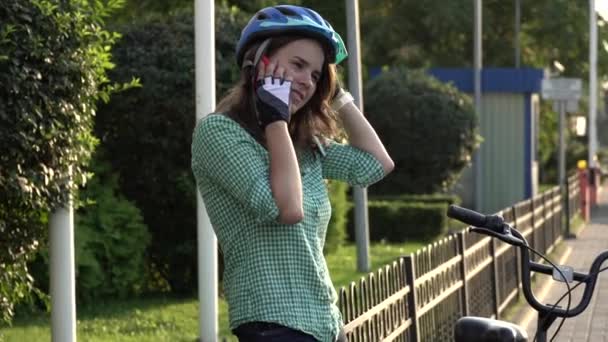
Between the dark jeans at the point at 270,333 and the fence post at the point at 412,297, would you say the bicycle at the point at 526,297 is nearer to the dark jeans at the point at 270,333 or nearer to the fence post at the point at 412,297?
the dark jeans at the point at 270,333

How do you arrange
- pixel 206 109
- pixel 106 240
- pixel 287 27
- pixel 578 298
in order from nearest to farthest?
pixel 287 27, pixel 206 109, pixel 106 240, pixel 578 298

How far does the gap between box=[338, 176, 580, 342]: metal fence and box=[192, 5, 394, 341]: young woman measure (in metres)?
1.96

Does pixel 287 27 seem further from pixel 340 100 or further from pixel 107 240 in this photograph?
pixel 107 240

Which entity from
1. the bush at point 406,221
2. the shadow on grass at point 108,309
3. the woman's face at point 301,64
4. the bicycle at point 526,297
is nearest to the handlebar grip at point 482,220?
the bicycle at point 526,297

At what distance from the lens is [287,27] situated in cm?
347

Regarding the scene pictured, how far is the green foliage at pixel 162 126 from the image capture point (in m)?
11.5

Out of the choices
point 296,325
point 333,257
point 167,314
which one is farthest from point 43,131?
point 333,257

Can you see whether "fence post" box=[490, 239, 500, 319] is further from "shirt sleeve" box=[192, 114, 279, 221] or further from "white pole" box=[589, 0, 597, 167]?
"white pole" box=[589, 0, 597, 167]

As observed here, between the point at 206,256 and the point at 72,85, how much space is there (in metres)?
1.96

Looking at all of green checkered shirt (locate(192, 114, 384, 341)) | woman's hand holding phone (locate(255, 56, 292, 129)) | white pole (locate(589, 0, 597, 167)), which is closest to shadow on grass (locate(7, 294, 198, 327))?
green checkered shirt (locate(192, 114, 384, 341))

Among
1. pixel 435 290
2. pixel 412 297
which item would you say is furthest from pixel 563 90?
pixel 412 297

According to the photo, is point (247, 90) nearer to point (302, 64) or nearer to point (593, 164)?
point (302, 64)

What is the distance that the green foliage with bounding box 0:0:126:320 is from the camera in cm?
741

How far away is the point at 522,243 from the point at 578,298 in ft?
28.1
